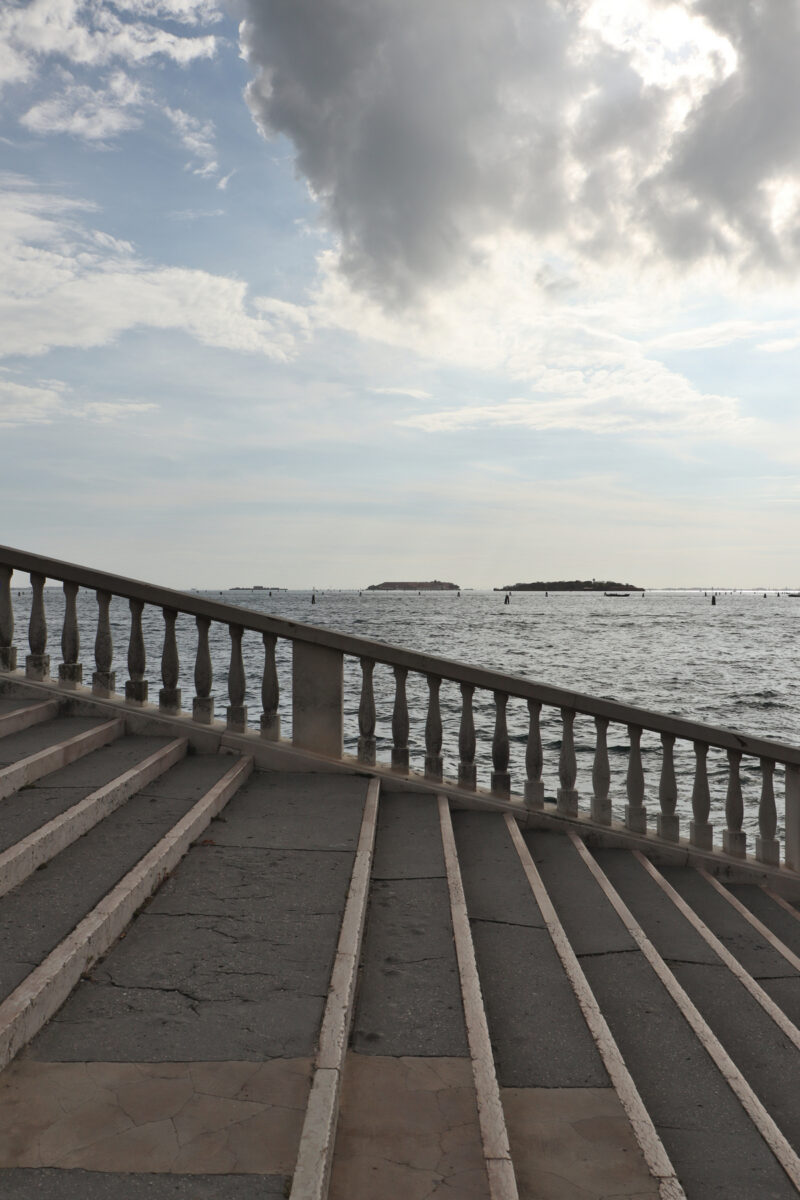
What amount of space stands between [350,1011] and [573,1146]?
3.12 ft

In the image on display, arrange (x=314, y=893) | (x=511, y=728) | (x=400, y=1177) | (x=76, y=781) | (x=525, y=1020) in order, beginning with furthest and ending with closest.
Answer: (x=511, y=728) → (x=76, y=781) → (x=314, y=893) → (x=525, y=1020) → (x=400, y=1177)

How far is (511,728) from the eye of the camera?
799 inches

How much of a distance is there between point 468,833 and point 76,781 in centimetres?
281

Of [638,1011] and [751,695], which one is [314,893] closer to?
[638,1011]

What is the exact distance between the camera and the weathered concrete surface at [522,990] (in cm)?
294

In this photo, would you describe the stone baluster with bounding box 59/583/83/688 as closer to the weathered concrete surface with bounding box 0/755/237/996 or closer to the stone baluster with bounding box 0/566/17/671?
the stone baluster with bounding box 0/566/17/671

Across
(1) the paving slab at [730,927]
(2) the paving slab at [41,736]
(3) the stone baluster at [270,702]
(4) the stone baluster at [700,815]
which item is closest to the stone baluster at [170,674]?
(2) the paving slab at [41,736]

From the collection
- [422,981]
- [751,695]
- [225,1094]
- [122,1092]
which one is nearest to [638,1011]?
[422,981]

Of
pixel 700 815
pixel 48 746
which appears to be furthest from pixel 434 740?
pixel 48 746

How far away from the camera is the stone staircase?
90.3 inches

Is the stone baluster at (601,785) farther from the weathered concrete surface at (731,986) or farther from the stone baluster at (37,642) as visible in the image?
the stone baluster at (37,642)

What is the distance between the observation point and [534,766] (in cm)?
634

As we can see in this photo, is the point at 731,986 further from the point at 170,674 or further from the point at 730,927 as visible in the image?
the point at 170,674

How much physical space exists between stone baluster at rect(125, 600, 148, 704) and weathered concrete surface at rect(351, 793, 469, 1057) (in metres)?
2.67
